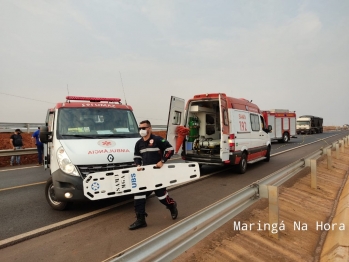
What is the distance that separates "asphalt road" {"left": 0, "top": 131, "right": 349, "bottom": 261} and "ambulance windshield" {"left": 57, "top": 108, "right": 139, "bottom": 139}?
60.1 inches

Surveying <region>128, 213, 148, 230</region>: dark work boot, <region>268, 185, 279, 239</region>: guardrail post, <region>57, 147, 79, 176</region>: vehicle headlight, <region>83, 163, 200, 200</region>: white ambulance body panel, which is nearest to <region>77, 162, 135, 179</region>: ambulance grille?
<region>57, 147, 79, 176</region>: vehicle headlight

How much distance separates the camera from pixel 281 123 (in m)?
24.9

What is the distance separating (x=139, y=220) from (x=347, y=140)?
20575mm

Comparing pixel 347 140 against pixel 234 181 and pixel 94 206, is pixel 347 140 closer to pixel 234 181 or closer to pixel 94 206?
pixel 234 181

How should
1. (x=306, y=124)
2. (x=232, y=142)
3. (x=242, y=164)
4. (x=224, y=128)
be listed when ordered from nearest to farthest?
(x=224, y=128) → (x=232, y=142) → (x=242, y=164) → (x=306, y=124)

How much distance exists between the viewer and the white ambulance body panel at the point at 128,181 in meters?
4.34

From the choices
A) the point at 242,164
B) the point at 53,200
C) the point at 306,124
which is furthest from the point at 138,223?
the point at 306,124

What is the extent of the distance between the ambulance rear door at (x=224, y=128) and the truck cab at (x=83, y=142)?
309 cm

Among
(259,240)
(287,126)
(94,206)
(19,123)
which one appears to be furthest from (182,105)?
(287,126)

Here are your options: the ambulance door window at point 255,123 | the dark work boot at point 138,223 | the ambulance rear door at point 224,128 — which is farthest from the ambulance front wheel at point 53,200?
the ambulance door window at point 255,123

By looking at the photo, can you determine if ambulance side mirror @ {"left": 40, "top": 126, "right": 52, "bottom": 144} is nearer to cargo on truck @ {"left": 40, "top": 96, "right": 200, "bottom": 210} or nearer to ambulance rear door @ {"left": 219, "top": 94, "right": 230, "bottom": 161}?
cargo on truck @ {"left": 40, "top": 96, "right": 200, "bottom": 210}

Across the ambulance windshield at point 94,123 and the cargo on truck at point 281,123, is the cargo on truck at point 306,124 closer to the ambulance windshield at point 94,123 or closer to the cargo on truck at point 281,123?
the cargo on truck at point 281,123

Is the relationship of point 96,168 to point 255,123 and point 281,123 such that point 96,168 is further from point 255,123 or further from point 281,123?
point 281,123

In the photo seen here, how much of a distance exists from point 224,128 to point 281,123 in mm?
18639
